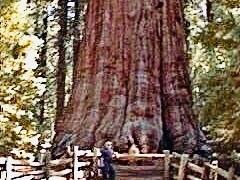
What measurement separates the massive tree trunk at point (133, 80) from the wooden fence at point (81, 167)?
1.63 meters

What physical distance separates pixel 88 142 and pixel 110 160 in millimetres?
3526

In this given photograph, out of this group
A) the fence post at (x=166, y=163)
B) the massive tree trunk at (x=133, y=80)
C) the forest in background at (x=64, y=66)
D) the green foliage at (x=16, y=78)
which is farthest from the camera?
the green foliage at (x=16, y=78)

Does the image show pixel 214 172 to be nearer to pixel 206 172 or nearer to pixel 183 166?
pixel 206 172

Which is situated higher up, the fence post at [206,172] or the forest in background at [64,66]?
the forest in background at [64,66]

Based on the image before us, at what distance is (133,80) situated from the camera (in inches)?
757

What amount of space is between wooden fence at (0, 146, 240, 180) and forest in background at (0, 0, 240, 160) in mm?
851

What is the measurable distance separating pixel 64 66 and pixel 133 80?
10787 millimetres

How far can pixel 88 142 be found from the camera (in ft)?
59.8

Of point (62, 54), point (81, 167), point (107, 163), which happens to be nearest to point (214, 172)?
point (107, 163)

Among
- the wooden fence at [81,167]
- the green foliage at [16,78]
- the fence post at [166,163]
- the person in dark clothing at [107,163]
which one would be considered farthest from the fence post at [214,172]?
the green foliage at [16,78]

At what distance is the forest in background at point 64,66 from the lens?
1096 centimetres

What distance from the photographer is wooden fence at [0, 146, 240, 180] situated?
44.1ft

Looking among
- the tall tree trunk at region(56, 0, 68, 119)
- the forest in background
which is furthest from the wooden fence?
the tall tree trunk at region(56, 0, 68, 119)

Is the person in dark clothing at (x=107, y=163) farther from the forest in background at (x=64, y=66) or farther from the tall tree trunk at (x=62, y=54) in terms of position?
the tall tree trunk at (x=62, y=54)
